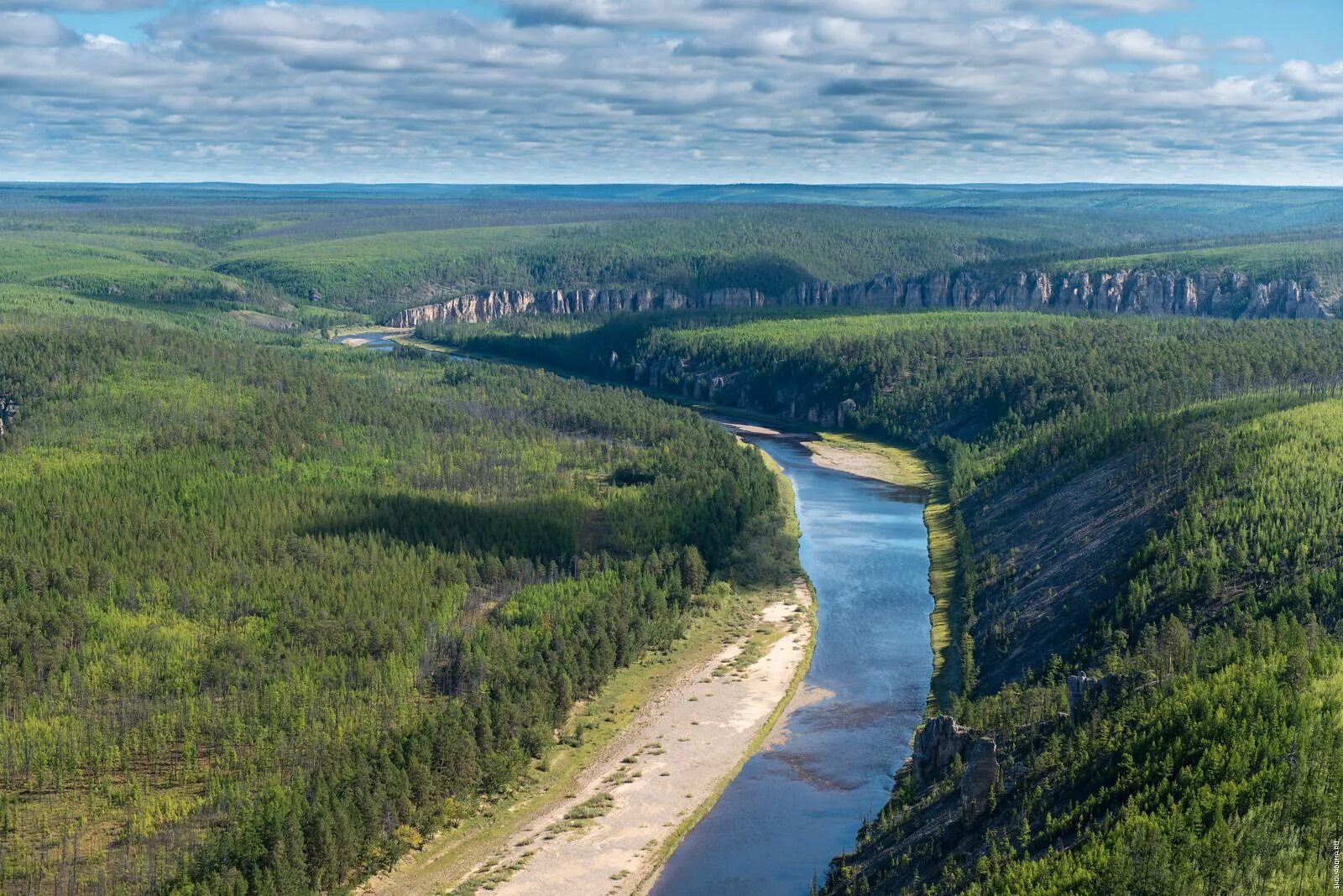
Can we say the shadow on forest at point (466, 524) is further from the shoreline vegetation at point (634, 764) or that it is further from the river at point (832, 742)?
the river at point (832, 742)

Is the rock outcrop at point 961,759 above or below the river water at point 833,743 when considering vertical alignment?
above

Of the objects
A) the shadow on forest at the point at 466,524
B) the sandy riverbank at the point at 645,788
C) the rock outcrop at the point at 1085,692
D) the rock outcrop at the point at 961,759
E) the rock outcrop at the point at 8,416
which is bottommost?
the sandy riverbank at the point at 645,788

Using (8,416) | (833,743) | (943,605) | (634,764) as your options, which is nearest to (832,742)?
(833,743)

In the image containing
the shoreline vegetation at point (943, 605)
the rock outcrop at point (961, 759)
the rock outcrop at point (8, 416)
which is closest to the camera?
the rock outcrop at point (961, 759)

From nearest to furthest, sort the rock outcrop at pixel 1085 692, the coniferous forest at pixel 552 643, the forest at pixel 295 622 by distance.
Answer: the coniferous forest at pixel 552 643, the rock outcrop at pixel 1085 692, the forest at pixel 295 622

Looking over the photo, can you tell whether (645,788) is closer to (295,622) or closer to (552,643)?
(552,643)

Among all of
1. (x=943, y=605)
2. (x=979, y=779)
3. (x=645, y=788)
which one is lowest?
(x=645, y=788)

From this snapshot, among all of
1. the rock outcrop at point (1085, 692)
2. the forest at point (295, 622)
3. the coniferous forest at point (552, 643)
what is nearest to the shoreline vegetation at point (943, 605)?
the coniferous forest at point (552, 643)
